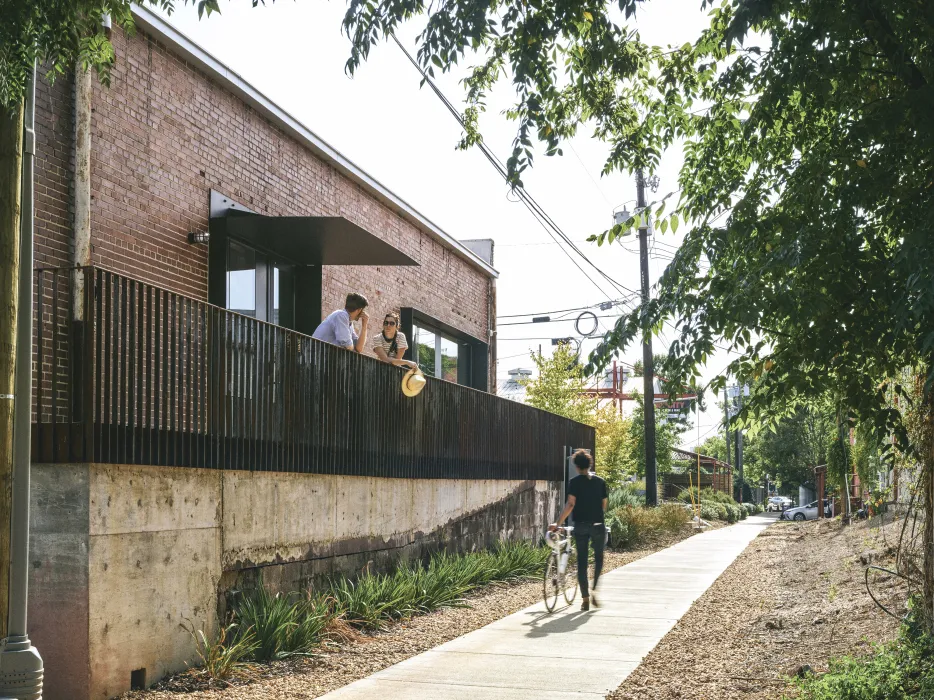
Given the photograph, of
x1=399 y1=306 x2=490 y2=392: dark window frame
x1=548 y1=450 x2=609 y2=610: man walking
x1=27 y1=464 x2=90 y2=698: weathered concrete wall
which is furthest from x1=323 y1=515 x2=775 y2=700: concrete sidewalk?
x1=399 y1=306 x2=490 y2=392: dark window frame

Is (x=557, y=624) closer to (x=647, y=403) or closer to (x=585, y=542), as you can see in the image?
(x=585, y=542)

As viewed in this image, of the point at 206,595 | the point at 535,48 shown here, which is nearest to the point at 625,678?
the point at 206,595

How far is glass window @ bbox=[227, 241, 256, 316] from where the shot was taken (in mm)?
12702

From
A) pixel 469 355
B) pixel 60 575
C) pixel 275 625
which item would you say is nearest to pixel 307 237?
pixel 275 625

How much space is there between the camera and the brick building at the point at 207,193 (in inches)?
391

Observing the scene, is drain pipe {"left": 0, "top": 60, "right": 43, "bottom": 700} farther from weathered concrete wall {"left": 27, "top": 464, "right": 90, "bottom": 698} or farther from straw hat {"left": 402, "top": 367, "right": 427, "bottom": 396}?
straw hat {"left": 402, "top": 367, "right": 427, "bottom": 396}

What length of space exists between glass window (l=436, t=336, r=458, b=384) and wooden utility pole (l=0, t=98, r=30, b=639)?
15.0 m

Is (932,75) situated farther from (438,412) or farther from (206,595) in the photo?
(438,412)

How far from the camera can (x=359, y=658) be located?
9180mm

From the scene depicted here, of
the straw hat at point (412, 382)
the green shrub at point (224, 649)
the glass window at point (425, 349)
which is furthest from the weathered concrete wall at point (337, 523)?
the glass window at point (425, 349)

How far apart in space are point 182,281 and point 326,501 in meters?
2.90

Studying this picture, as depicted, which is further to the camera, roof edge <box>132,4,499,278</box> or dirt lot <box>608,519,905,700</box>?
roof edge <box>132,4,499,278</box>

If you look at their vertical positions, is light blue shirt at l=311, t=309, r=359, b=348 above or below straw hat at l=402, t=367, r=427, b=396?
above

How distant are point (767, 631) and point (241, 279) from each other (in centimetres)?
738
